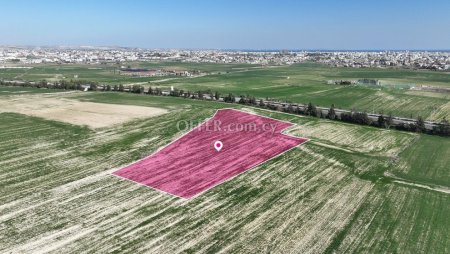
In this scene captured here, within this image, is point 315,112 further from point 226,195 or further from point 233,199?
point 233,199

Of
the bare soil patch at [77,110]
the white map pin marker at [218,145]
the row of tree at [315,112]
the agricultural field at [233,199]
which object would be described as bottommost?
the agricultural field at [233,199]

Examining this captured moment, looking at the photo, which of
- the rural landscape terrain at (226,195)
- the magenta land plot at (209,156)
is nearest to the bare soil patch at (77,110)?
the rural landscape terrain at (226,195)

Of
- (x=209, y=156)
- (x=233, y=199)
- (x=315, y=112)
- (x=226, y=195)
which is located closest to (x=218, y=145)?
(x=209, y=156)

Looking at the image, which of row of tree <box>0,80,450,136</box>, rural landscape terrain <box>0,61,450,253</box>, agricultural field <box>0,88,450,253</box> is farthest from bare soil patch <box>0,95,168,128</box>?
row of tree <box>0,80,450,136</box>

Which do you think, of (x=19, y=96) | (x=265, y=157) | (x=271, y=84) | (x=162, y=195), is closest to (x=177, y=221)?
(x=162, y=195)

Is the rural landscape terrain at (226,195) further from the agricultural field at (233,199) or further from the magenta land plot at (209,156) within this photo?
the magenta land plot at (209,156)

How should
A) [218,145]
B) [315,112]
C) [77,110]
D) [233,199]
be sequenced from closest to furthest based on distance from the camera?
[233,199]
[218,145]
[315,112]
[77,110]

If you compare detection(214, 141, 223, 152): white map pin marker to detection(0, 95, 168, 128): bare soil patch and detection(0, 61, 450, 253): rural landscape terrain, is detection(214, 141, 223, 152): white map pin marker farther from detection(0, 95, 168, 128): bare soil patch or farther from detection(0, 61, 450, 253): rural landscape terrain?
detection(0, 95, 168, 128): bare soil patch
